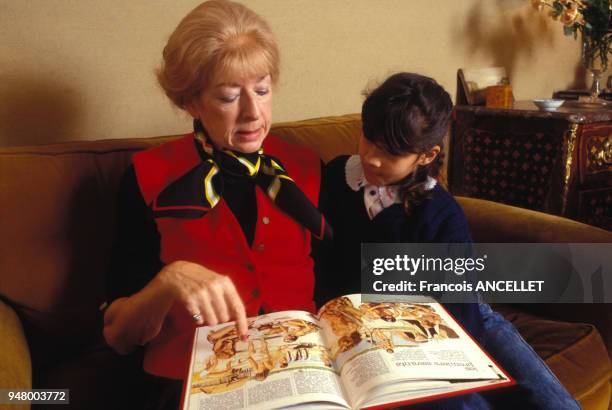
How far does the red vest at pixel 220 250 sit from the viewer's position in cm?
105

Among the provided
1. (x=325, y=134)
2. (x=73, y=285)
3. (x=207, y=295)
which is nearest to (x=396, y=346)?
(x=207, y=295)

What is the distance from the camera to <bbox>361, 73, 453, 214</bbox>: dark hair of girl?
1058 millimetres

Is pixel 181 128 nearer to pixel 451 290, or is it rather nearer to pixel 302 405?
pixel 451 290

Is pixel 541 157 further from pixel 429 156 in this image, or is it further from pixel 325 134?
pixel 429 156

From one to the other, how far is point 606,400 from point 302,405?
90cm

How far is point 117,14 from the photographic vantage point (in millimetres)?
1423

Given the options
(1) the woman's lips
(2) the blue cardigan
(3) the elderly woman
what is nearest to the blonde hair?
(3) the elderly woman

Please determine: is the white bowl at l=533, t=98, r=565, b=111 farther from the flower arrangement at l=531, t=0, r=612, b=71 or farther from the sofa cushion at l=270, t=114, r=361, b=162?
the sofa cushion at l=270, t=114, r=361, b=162

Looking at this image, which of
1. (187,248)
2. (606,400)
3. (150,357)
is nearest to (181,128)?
(187,248)

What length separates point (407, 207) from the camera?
1.16 metres

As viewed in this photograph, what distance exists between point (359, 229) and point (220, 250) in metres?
0.33

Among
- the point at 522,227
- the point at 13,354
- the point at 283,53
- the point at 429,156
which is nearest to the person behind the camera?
the point at 13,354

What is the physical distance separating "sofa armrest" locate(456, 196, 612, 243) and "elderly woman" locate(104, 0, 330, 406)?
2.06ft

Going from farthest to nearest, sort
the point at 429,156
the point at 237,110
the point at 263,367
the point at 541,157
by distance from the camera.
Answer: the point at 541,157
the point at 429,156
the point at 237,110
the point at 263,367
